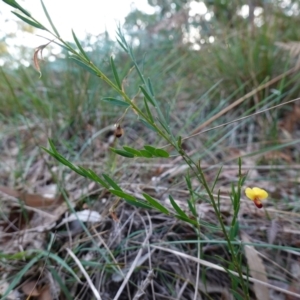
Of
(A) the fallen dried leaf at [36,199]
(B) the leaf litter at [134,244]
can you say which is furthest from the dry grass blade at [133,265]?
(A) the fallen dried leaf at [36,199]

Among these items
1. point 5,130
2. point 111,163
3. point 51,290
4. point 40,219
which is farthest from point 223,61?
point 51,290

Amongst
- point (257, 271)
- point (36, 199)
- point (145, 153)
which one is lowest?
point (257, 271)

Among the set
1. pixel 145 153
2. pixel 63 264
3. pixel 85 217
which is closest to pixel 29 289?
pixel 63 264

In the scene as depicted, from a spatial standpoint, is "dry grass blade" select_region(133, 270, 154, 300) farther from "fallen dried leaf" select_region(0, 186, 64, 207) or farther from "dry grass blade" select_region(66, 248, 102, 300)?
"fallen dried leaf" select_region(0, 186, 64, 207)

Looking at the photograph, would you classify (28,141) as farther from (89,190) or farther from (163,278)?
(163,278)

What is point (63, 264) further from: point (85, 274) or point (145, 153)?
point (145, 153)

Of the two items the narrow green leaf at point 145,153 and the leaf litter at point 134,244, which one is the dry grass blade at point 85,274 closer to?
the leaf litter at point 134,244

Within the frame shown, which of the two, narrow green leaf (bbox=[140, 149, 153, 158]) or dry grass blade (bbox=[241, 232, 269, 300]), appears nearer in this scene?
narrow green leaf (bbox=[140, 149, 153, 158])

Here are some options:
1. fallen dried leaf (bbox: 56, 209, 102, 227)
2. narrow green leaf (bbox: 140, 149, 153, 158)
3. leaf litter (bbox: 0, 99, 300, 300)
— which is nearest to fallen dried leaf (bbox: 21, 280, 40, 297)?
leaf litter (bbox: 0, 99, 300, 300)
